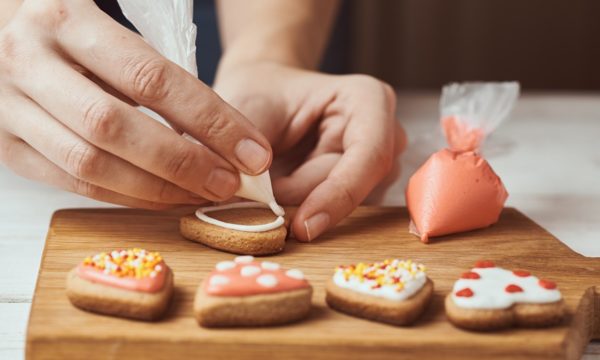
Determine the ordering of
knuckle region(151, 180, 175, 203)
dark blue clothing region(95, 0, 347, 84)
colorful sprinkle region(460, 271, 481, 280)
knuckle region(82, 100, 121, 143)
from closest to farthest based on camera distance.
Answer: colorful sprinkle region(460, 271, 481, 280) → knuckle region(82, 100, 121, 143) → knuckle region(151, 180, 175, 203) → dark blue clothing region(95, 0, 347, 84)

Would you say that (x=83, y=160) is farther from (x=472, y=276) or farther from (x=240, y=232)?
(x=472, y=276)

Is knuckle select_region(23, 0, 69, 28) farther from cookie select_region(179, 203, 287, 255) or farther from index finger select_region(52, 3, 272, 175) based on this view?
cookie select_region(179, 203, 287, 255)

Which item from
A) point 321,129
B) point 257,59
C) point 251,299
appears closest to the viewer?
point 251,299

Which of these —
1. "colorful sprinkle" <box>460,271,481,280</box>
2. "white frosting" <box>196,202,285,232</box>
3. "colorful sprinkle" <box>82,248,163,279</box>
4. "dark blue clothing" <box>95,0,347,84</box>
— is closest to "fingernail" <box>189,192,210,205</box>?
"white frosting" <box>196,202,285,232</box>

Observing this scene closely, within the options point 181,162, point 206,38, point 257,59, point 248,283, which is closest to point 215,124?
point 181,162

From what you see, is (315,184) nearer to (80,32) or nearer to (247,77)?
(247,77)

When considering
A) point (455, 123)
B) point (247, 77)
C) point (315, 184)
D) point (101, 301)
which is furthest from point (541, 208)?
point (101, 301)
